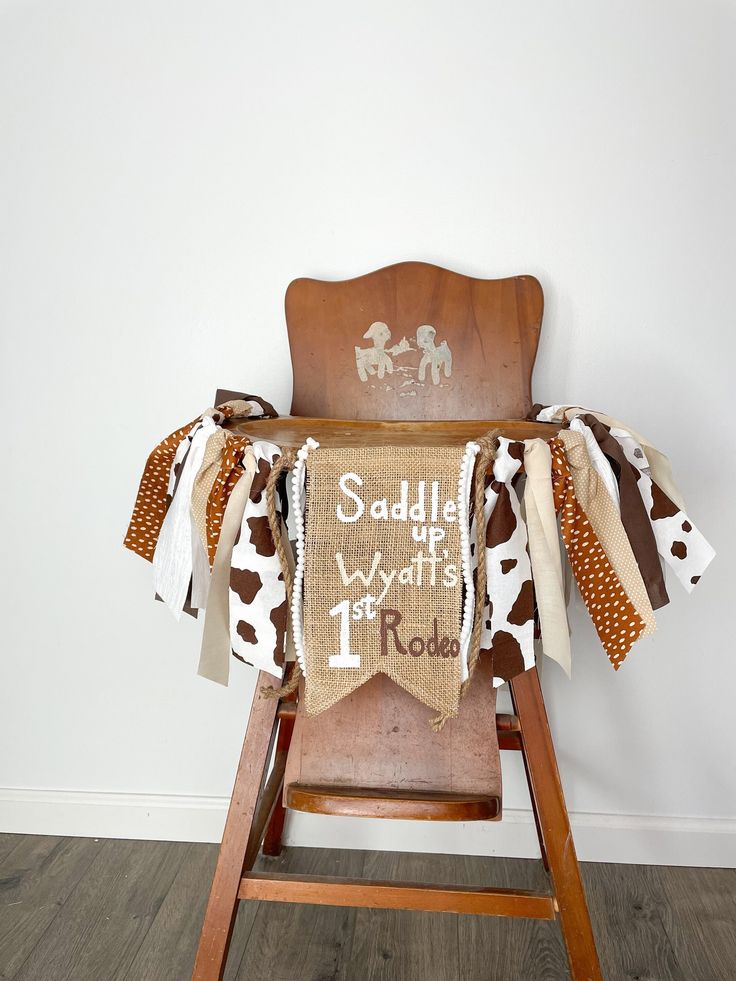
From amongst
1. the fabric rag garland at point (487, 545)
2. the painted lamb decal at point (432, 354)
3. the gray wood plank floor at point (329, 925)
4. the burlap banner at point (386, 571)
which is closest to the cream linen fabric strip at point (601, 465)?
the fabric rag garland at point (487, 545)

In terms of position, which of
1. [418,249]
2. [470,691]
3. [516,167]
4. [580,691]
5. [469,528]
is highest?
[516,167]

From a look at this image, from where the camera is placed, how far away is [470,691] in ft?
3.54

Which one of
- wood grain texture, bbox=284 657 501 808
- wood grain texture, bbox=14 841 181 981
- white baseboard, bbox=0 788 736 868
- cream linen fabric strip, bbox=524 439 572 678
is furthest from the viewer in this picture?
white baseboard, bbox=0 788 736 868

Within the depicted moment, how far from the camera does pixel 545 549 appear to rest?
975 mm

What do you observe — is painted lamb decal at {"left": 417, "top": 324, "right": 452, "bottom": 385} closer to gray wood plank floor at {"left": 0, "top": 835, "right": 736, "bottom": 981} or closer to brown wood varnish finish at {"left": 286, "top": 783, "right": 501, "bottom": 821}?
brown wood varnish finish at {"left": 286, "top": 783, "right": 501, "bottom": 821}

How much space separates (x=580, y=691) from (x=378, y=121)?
1.03 meters

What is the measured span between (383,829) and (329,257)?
103cm

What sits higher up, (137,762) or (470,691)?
(470,691)

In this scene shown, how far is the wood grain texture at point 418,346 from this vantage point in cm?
132

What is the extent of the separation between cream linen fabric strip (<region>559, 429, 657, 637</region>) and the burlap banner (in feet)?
0.41

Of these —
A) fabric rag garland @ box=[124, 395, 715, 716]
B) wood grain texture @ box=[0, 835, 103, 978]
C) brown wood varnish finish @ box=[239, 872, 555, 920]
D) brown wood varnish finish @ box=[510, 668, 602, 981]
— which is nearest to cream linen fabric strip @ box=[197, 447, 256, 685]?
fabric rag garland @ box=[124, 395, 715, 716]

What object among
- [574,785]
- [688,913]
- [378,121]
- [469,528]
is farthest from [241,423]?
[688,913]

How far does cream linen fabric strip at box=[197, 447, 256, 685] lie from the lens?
980 millimetres

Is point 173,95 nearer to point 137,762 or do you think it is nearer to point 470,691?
point 470,691
